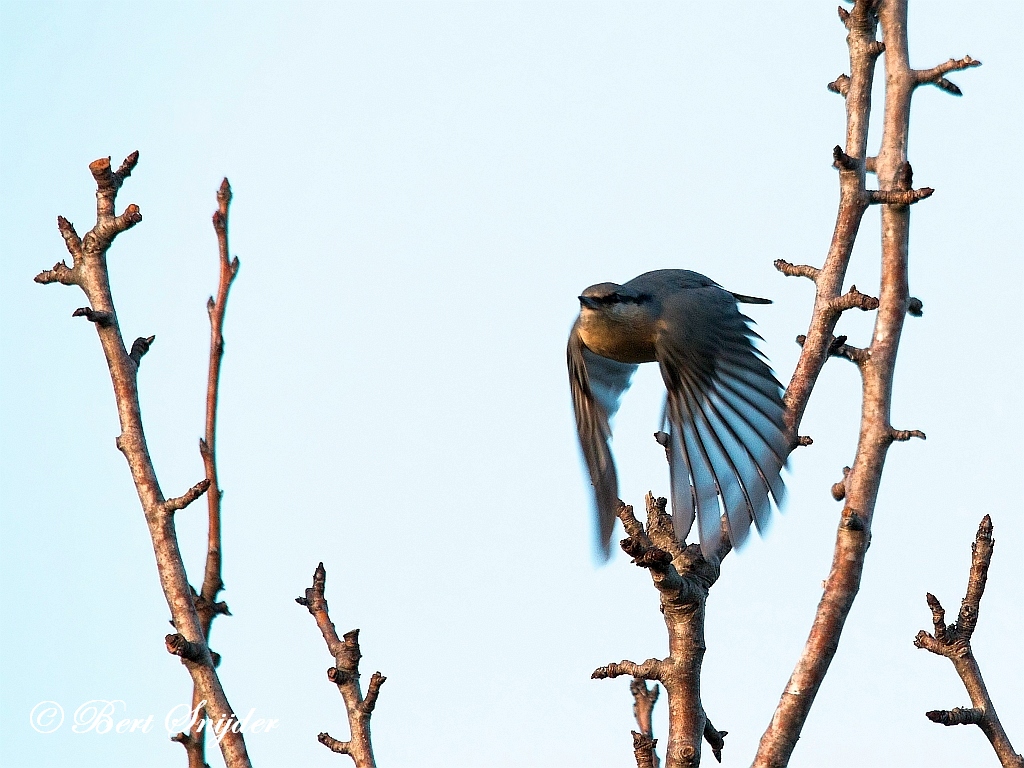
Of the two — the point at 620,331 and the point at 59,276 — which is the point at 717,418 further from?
the point at 59,276

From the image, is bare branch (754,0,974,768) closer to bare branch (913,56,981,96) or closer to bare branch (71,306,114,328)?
bare branch (913,56,981,96)

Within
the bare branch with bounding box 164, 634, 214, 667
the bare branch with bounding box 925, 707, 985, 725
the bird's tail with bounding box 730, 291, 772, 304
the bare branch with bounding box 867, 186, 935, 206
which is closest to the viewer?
the bare branch with bounding box 164, 634, 214, 667

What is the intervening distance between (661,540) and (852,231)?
1221 mm

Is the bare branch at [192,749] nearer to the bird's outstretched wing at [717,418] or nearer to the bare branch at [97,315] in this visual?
the bare branch at [97,315]

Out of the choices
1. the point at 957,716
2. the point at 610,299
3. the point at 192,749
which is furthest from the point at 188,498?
the point at 610,299

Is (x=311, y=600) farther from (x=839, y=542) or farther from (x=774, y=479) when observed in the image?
(x=774, y=479)

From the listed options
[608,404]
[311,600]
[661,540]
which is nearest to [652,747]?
[661,540]

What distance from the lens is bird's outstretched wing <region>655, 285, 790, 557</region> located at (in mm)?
4066

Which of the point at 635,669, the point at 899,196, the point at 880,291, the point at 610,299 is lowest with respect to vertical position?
the point at 635,669

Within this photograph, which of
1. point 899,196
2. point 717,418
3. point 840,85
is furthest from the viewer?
point 717,418

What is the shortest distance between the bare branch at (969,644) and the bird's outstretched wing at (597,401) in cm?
179

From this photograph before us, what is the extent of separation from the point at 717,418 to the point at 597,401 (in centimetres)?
99

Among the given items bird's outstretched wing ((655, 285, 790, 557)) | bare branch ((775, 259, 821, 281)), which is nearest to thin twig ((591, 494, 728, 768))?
bird's outstretched wing ((655, 285, 790, 557))

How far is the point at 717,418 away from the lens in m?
4.76
